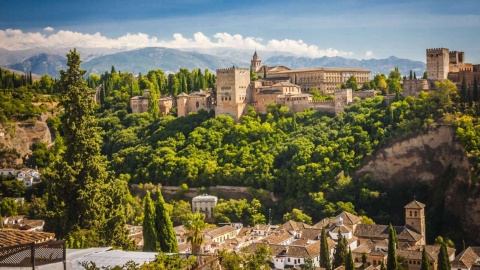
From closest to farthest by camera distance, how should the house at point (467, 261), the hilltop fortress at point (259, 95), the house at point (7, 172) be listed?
1. the house at point (467, 261)
2. the house at point (7, 172)
3. the hilltop fortress at point (259, 95)

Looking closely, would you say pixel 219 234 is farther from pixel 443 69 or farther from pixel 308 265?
pixel 443 69

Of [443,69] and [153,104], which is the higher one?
[443,69]

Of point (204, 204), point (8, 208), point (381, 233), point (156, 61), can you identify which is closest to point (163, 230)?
point (381, 233)

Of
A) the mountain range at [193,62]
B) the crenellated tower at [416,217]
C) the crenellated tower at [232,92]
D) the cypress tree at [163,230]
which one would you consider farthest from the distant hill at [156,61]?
the cypress tree at [163,230]

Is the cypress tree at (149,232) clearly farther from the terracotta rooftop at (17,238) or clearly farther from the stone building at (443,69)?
the stone building at (443,69)

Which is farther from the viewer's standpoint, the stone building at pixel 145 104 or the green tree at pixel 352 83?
the stone building at pixel 145 104

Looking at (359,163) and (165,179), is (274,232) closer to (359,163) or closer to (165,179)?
(359,163)

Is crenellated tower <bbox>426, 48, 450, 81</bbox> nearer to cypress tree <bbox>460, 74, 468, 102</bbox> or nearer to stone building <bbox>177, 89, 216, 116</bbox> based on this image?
cypress tree <bbox>460, 74, 468, 102</bbox>
